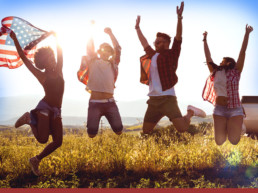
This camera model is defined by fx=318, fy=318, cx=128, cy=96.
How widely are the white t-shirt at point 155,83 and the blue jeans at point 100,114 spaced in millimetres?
862

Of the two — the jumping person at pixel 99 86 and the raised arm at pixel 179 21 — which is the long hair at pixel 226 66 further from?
the jumping person at pixel 99 86

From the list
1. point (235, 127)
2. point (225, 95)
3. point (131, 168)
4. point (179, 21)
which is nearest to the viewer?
point (179, 21)

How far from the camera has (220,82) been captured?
6.99m

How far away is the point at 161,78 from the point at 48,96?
230 cm

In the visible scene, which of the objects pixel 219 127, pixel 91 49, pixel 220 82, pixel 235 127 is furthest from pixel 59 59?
pixel 235 127

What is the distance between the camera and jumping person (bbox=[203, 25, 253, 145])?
691cm

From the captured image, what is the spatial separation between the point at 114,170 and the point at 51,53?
10.3 ft

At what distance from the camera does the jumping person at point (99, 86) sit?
675 cm

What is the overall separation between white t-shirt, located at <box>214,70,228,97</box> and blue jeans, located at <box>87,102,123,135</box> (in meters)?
2.28

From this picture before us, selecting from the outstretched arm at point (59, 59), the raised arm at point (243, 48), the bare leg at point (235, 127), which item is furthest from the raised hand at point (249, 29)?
the outstretched arm at point (59, 59)

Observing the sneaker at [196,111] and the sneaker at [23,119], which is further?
the sneaker at [196,111]

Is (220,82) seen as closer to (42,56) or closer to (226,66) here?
(226,66)

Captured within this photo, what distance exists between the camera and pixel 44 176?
7.23 meters

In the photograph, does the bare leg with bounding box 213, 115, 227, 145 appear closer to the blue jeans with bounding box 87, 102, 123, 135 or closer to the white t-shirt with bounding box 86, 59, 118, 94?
the blue jeans with bounding box 87, 102, 123, 135
